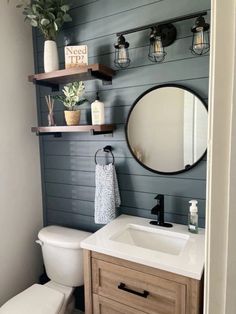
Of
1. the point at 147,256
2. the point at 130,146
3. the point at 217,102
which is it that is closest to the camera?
the point at 217,102

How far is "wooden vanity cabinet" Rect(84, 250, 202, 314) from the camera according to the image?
102 cm

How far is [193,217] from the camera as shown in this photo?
1.31 metres

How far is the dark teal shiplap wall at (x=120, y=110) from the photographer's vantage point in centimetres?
135

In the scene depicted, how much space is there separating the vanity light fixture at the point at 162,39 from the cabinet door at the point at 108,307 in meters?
1.35

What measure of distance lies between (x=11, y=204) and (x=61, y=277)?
24.9 inches

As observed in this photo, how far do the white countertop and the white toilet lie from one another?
35cm

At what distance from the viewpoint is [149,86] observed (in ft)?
4.77

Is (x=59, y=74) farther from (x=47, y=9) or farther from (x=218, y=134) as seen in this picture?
(x=218, y=134)

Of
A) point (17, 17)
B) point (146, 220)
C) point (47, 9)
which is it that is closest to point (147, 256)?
point (146, 220)

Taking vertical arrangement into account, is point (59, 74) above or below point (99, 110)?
above

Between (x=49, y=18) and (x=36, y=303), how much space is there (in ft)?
5.81

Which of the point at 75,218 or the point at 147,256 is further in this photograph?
the point at 75,218

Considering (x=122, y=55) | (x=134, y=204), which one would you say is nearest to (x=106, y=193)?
(x=134, y=204)

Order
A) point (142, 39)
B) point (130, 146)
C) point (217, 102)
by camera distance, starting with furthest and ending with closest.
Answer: point (130, 146) → point (142, 39) → point (217, 102)
